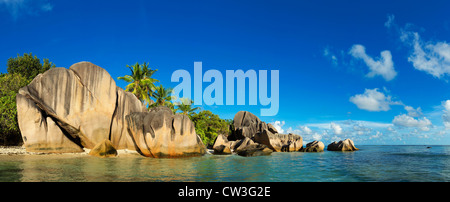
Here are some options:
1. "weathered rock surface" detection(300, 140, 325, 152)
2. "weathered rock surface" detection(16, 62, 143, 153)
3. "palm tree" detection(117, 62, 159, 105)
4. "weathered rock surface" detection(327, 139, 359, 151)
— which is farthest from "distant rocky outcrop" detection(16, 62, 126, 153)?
"weathered rock surface" detection(327, 139, 359, 151)

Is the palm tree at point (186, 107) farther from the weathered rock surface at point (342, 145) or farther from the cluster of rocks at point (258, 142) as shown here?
the weathered rock surface at point (342, 145)

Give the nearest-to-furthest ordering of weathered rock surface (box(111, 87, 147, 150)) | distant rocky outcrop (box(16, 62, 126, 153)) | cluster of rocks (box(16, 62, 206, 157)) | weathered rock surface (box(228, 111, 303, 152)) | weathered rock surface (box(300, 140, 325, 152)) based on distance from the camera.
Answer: distant rocky outcrop (box(16, 62, 126, 153)) → cluster of rocks (box(16, 62, 206, 157)) → weathered rock surface (box(111, 87, 147, 150)) → weathered rock surface (box(228, 111, 303, 152)) → weathered rock surface (box(300, 140, 325, 152))

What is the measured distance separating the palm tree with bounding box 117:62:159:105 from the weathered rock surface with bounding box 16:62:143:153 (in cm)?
1076

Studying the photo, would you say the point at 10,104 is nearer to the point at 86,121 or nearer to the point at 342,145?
the point at 86,121

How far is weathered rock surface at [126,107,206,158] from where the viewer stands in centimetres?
1961

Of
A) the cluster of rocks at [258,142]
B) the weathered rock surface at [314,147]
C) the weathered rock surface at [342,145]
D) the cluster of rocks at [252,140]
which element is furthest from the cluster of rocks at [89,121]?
the weathered rock surface at [342,145]

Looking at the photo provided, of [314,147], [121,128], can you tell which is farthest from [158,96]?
[314,147]

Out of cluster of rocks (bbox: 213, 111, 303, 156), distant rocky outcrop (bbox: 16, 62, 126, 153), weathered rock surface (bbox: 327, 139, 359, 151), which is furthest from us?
weathered rock surface (bbox: 327, 139, 359, 151)

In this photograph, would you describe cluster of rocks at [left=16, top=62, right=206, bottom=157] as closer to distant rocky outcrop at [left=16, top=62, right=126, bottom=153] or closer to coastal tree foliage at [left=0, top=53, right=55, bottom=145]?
distant rocky outcrop at [left=16, top=62, right=126, bottom=153]

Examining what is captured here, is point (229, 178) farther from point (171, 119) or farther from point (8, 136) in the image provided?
point (8, 136)

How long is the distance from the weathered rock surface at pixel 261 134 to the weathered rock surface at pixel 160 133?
57.8 feet
